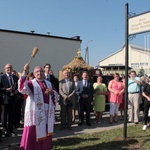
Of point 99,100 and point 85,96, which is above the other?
point 85,96

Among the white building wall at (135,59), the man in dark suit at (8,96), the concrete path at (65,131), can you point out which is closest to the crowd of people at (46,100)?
the man in dark suit at (8,96)

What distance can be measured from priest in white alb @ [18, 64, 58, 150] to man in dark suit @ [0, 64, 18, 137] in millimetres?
2115

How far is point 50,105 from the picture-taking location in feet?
17.9

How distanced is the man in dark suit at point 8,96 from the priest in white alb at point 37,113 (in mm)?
2115

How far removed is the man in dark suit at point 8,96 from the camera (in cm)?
719

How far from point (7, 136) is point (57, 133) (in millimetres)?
1473

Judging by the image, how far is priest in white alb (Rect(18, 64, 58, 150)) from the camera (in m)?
5.11

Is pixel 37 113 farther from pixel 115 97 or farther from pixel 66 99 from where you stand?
pixel 115 97

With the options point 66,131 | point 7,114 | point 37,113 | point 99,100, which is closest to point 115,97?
point 99,100

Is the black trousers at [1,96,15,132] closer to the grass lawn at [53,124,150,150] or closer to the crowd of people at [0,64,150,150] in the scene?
the crowd of people at [0,64,150,150]

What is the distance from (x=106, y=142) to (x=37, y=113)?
7.60 feet

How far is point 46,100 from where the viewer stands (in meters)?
5.38

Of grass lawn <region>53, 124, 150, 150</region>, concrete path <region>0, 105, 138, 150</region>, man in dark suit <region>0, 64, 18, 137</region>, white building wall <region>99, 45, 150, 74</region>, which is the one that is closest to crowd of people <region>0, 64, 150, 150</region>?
man in dark suit <region>0, 64, 18, 137</region>

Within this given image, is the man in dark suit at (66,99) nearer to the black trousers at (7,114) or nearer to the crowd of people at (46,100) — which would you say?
the crowd of people at (46,100)
